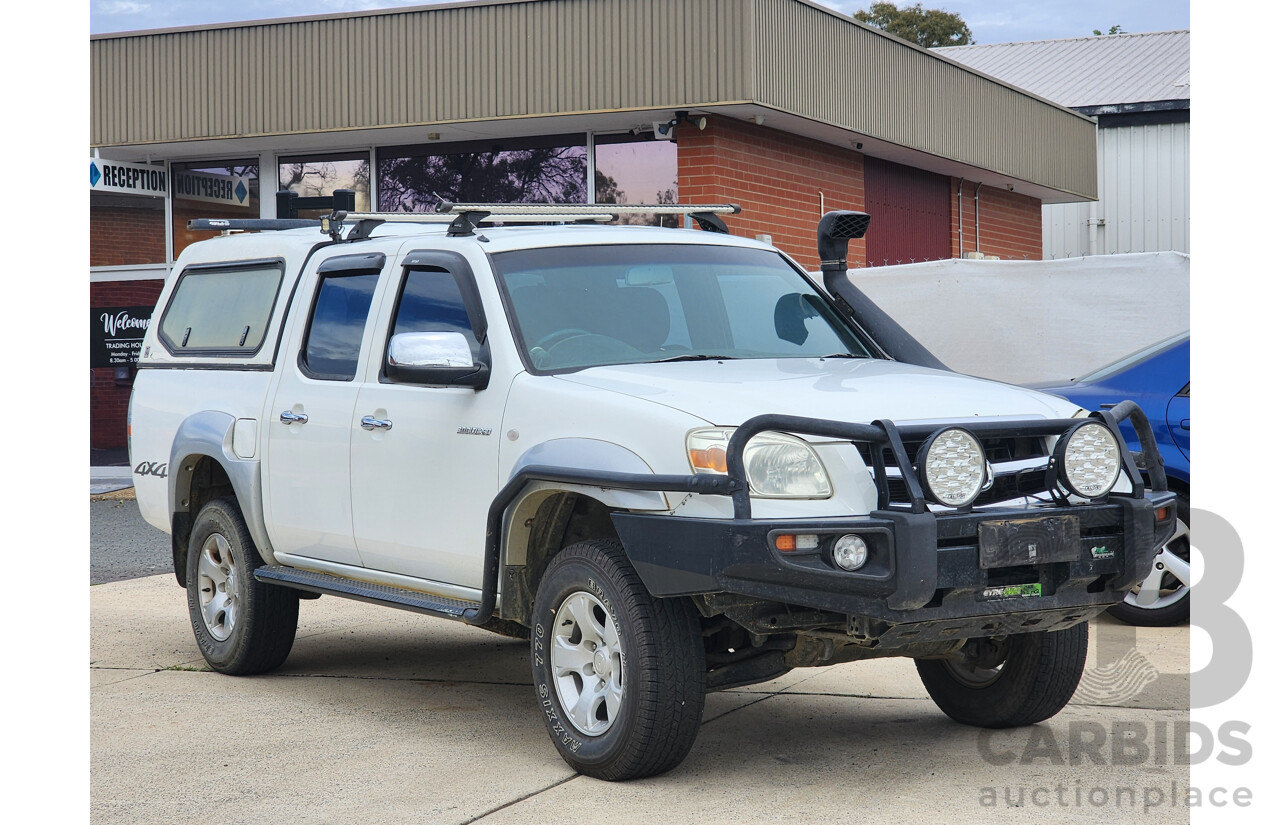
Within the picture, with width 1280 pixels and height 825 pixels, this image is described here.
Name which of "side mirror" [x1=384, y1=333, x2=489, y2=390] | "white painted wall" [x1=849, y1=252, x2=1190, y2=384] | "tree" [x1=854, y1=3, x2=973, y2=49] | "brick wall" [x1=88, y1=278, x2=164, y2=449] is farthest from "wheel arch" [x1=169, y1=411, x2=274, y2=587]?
"tree" [x1=854, y1=3, x2=973, y2=49]

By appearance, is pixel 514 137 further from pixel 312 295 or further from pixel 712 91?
pixel 312 295

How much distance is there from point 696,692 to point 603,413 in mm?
1014

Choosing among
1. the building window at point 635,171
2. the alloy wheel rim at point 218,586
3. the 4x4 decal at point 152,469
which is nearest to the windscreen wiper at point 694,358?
the alloy wheel rim at point 218,586

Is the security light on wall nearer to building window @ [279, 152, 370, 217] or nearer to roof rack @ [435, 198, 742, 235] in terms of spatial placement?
building window @ [279, 152, 370, 217]

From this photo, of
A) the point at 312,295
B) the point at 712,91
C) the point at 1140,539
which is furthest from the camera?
the point at 712,91

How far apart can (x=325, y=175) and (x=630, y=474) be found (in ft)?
39.5

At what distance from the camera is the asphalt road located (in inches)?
432

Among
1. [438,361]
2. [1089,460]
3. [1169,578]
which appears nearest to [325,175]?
[1169,578]

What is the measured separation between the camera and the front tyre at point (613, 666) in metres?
4.95

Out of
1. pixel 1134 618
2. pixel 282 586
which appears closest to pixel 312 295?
pixel 282 586

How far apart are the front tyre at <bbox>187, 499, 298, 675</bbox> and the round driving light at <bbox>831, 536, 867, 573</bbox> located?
354 centimetres

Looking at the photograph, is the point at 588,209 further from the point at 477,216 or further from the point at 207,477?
the point at 207,477

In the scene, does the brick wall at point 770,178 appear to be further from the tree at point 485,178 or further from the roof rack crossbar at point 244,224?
the roof rack crossbar at point 244,224

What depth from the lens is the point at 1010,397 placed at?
5.25 m
